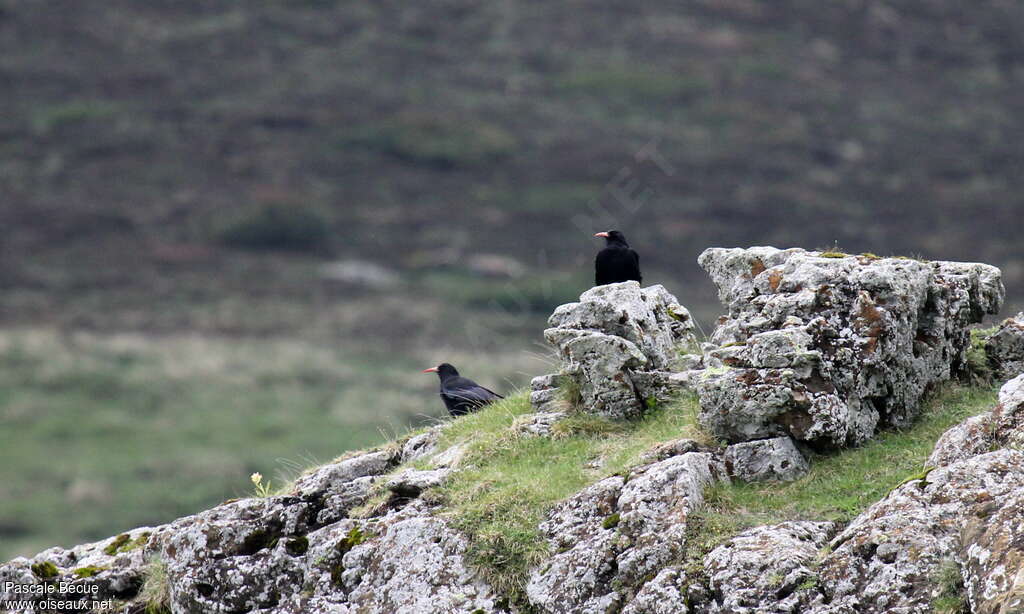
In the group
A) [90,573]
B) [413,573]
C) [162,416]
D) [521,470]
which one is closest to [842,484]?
[521,470]

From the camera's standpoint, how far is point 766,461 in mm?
11273

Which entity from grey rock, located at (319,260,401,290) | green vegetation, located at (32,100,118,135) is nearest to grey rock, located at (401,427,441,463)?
grey rock, located at (319,260,401,290)

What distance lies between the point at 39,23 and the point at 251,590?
189 meters

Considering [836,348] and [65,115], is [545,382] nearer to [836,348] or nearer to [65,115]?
[836,348]

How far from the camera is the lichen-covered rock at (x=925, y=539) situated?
8461mm

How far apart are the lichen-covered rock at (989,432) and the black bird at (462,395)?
6819 mm

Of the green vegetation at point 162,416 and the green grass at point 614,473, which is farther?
the green vegetation at point 162,416

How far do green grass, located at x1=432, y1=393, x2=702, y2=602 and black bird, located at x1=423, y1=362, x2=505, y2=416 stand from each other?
5.80 ft

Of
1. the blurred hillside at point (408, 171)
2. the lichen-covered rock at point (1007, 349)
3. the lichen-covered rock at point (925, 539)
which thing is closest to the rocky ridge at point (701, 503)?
the lichen-covered rock at point (925, 539)

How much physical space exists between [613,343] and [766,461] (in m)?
2.55

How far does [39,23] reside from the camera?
182 meters

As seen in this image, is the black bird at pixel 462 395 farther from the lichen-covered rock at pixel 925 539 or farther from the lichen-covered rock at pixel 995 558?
the lichen-covered rock at pixel 995 558

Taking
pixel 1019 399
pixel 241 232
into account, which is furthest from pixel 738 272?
pixel 241 232

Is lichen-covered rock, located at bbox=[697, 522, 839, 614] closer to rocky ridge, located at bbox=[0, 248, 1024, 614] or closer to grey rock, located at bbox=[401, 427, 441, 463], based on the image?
rocky ridge, located at bbox=[0, 248, 1024, 614]
